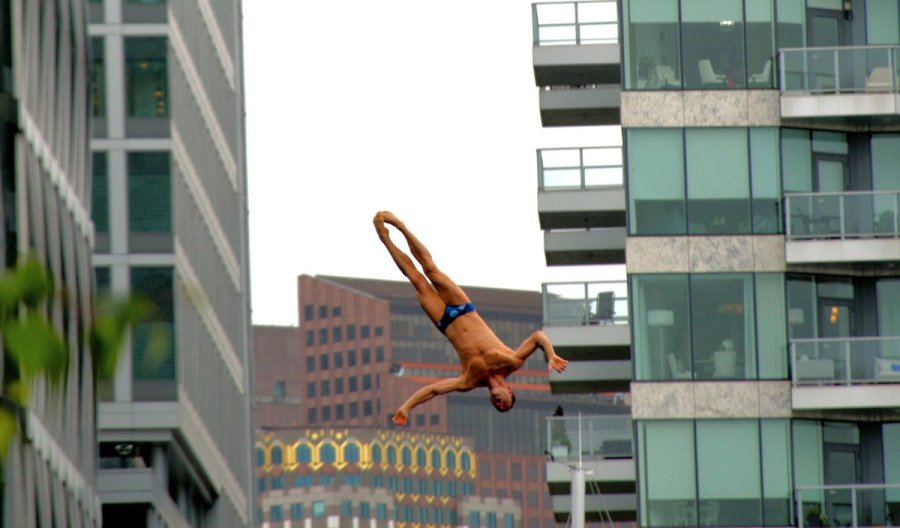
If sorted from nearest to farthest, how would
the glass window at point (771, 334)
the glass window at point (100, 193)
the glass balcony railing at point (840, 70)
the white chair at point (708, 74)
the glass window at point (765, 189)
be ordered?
the glass window at point (771, 334), the glass window at point (765, 189), the glass balcony railing at point (840, 70), the white chair at point (708, 74), the glass window at point (100, 193)

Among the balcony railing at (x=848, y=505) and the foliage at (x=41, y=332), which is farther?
the balcony railing at (x=848, y=505)

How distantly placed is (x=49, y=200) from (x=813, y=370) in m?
18.3

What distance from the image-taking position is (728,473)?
46.1 m

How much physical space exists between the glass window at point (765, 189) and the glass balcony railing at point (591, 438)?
5.89 metres

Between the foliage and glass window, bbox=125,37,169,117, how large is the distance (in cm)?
5282

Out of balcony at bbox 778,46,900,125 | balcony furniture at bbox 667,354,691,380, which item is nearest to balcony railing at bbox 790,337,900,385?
balcony furniture at bbox 667,354,691,380

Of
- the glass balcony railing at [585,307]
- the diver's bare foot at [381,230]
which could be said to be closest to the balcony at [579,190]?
the glass balcony railing at [585,307]

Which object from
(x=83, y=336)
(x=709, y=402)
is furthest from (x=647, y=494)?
(x=83, y=336)

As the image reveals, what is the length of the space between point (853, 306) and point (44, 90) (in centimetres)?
1991

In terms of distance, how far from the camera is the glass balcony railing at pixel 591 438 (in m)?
49.9

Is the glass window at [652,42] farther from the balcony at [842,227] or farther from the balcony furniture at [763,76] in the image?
the balcony at [842,227]

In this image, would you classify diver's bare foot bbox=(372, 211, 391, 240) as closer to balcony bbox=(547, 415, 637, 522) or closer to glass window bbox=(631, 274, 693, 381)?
glass window bbox=(631, 274, 693, 381)

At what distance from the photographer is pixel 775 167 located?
156 ft

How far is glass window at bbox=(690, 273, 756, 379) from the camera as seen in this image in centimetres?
4694
